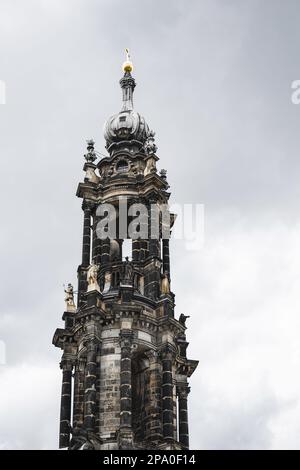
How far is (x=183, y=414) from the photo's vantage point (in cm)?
5506

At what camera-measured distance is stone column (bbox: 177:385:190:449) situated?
53.9m

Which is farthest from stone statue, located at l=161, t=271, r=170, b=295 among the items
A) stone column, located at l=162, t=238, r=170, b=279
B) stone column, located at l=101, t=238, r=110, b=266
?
stone column, located at l=101, t=238, r=110, b=266

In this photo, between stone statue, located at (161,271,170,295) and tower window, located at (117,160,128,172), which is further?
tower window, located at (117,160,128,172)

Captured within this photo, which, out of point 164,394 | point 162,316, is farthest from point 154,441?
point 162,316

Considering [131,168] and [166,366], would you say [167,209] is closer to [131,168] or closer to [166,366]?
[131,168]

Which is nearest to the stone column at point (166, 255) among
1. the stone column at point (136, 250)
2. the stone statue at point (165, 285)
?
the stone statue at point (165, 285)

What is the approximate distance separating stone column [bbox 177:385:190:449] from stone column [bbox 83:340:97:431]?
21.7 ft

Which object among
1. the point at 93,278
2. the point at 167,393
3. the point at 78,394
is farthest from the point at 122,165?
the point at 167,393

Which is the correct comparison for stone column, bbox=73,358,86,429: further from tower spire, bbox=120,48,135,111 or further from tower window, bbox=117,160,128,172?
tower spire, bbox=120,48,135,111

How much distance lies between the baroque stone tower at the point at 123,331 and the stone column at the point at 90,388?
0.06 m

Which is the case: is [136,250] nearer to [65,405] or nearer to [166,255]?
[166,255]

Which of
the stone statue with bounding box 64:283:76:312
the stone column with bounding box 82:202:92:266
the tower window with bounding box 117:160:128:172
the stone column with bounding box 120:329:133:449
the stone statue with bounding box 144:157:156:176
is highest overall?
the tower window with bounding box 117:160:128:172
